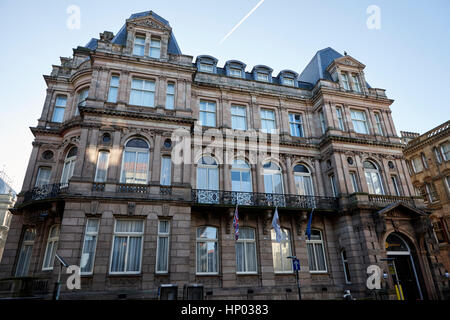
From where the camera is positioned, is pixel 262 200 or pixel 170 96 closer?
pixel 262 200

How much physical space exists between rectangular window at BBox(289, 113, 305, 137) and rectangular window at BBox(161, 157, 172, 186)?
11373mm

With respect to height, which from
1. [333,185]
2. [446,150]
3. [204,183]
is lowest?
[204,183]

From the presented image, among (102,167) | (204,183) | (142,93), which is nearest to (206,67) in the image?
(142,93)

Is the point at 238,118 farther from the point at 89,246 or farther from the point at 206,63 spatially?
the point at 89,246

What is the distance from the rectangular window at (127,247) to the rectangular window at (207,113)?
363 inches

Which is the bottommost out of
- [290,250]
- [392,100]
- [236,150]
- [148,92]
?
[290,250]

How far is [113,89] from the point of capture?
19406 mm

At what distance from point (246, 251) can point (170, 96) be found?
12.2 meters

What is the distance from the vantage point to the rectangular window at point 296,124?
24094mm

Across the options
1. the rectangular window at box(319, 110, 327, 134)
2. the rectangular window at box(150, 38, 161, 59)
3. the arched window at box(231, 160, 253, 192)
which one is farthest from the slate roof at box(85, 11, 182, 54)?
the rectangular window at box(319, 110, 327, 134)

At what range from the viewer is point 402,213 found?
20.2m
